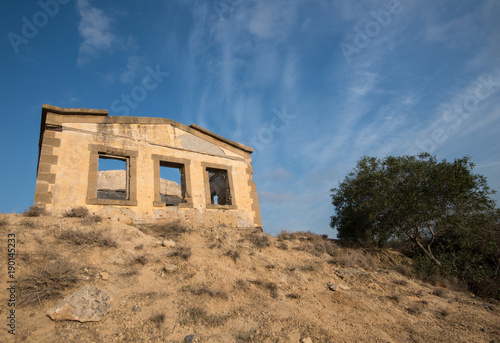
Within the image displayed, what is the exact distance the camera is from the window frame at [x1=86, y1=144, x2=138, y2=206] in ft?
31.1

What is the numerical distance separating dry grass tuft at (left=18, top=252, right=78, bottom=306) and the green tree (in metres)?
10.6

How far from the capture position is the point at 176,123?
1238 cm

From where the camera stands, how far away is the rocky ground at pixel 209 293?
15.1ft

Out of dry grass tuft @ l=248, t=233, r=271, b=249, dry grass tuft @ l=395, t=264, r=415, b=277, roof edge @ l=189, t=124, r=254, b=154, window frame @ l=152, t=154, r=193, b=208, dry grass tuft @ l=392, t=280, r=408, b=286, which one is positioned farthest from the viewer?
roof edge @ l=189, t=124, r=254, b=154

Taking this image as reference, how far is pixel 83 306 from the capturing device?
466 cm

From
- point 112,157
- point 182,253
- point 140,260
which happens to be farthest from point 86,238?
point 112,157

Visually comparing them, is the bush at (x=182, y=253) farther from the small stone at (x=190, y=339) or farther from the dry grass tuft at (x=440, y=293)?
the dry grass tuft at (x=440, y=293)

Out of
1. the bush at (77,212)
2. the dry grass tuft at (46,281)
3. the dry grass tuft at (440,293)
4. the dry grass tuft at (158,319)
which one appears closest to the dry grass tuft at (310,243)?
the dry grass tuft at (440,293)

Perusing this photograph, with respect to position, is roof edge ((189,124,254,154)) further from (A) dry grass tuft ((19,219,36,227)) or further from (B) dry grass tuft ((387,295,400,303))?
(B) dry grass tuft ((387,295,400,303))

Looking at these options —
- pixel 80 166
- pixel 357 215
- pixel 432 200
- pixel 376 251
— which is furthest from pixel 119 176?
pixel 432 200

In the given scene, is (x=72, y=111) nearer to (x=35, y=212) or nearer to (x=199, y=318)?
(x=35, y=212)

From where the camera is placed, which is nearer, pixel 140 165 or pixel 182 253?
pixel 182 253

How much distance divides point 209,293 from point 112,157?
7.00 meters

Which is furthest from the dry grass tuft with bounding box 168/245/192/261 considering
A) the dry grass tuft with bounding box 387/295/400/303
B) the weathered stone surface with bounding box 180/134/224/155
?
the weathered stone surface with bounding box 180/134/224/155
